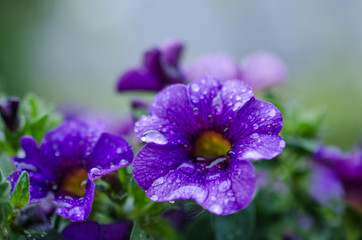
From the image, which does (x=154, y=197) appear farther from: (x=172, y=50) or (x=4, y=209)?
(x=172, y=50)

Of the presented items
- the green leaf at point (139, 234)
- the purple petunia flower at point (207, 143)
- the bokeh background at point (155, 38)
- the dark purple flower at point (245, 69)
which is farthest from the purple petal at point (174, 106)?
the bokeh background at point (155, 38)

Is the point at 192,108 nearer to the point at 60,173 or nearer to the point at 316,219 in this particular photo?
the point at 60,173

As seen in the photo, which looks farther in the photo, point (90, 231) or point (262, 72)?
point (262, 72)

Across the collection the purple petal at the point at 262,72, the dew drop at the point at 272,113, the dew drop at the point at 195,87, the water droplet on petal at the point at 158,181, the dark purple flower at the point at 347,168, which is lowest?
the dark purple flower at the point at 347,168

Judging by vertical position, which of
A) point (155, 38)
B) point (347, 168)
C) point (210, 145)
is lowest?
point (155, 38)

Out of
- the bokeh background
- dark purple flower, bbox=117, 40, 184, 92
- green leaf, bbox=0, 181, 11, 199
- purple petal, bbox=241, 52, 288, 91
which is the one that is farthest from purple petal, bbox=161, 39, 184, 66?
the bokeh background

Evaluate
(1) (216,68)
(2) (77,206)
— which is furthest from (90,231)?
(1) (216,68)

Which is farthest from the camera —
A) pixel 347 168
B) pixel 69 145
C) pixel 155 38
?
pixel 155 38

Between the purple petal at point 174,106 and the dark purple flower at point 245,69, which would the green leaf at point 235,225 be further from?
the dark purple flower at point 245,69
